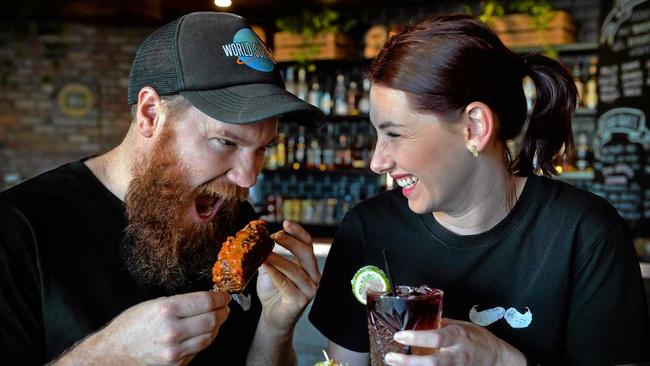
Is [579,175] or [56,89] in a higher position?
[56,89]

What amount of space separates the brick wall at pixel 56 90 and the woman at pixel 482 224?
640 centimetres

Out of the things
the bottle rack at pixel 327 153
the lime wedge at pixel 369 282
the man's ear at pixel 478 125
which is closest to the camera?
the lime wedge at pixel 369 282

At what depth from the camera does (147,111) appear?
1831 mm

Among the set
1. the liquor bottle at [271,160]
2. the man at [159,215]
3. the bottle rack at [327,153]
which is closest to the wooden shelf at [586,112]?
the bottle rack at [327,153]

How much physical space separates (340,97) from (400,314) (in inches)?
220

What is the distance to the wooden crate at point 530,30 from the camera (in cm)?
600

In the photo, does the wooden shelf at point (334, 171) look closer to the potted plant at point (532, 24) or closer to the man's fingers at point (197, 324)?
the potted plant at point (532, 24)

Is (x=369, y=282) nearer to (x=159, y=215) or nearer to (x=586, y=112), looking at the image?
(x=159, y=215)

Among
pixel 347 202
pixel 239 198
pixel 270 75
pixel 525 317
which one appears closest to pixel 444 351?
pixel 525 317

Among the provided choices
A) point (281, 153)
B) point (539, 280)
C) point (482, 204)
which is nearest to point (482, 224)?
point (482, 204)

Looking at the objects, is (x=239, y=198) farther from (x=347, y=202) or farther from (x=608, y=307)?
(x=347, y=202)

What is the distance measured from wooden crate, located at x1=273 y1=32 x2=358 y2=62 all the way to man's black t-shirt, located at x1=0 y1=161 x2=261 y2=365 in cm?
515

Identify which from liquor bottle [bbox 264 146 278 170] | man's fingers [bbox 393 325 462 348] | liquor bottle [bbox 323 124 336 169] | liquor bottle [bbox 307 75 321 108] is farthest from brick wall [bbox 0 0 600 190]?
man's fingers [bbox 393 325 462 348]

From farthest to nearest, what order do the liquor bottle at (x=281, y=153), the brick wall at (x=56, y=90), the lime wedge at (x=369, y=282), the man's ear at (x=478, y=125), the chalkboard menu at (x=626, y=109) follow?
the brick wall at (x=56, y=90) → the liquor bottle at (x=281, y=153) → the chalkboard menu at (x=626, y=109) → the man's ear at (x=478, y=125) → the lime wedge at (x=369, y=282)
